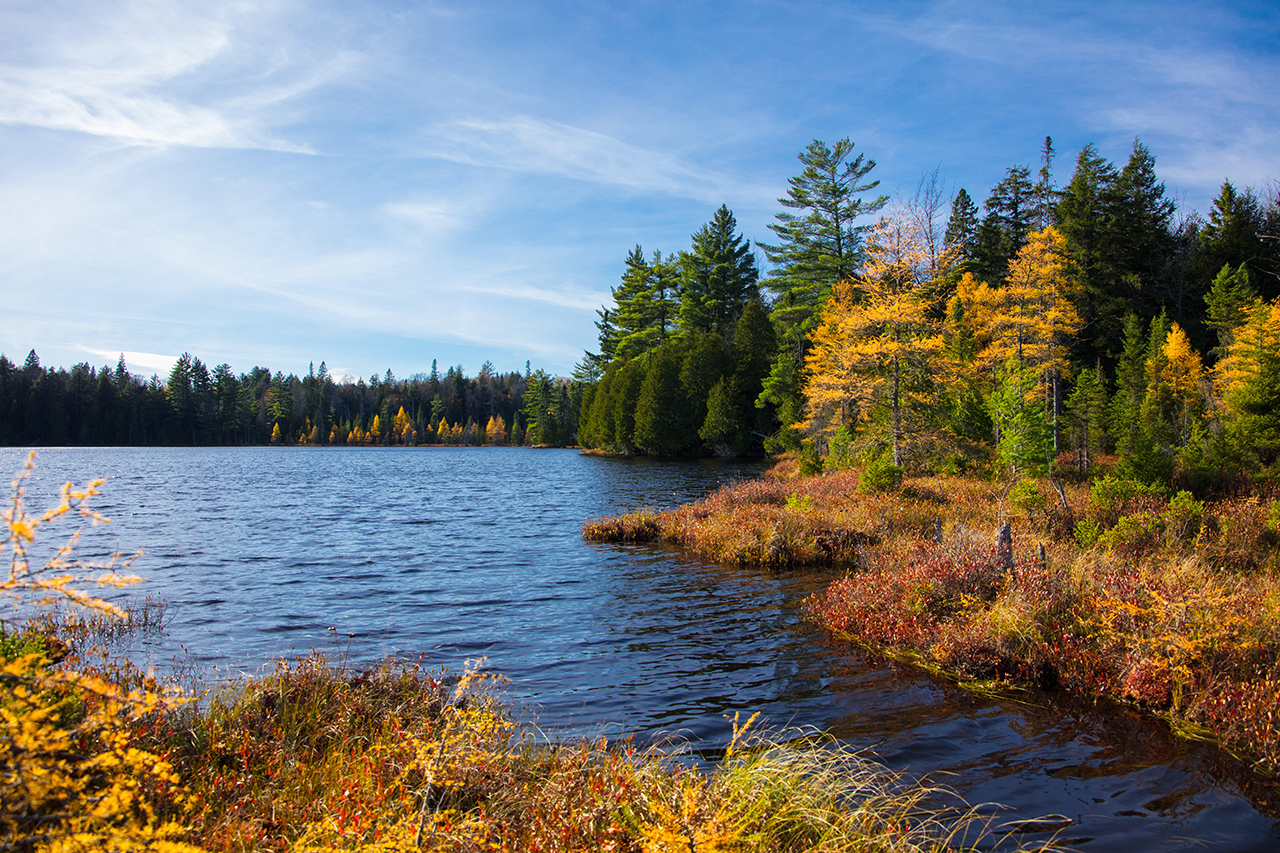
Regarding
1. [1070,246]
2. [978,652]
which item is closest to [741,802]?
[978,652]

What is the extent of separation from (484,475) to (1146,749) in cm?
4394

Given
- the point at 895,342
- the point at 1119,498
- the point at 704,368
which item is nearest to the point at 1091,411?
the point at 895,342

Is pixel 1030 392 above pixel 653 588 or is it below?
above

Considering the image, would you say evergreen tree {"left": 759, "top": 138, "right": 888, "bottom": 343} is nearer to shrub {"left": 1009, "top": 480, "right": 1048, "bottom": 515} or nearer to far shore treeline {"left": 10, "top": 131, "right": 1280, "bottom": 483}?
far shore treeline {"left": 10, "top": 131, "right": 1280, "bottom": 483}

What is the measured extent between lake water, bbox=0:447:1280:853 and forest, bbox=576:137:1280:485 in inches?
476

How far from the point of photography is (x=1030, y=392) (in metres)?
21.2

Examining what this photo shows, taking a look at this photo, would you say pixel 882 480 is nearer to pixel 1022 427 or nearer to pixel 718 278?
pixel 1022 427

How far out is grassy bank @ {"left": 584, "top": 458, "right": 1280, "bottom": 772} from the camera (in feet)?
22.8

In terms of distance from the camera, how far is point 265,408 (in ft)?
405

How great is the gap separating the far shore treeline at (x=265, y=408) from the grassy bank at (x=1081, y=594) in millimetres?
84638

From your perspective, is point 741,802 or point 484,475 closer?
point 741,802

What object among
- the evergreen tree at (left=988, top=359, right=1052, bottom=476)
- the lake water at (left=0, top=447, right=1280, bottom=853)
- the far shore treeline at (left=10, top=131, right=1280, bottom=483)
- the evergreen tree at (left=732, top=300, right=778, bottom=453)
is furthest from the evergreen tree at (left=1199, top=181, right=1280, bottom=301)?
the lake water at (left=0, top=447, right=1280, bottom=853)

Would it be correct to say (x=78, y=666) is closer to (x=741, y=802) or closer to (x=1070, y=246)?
(x=741, y=802)

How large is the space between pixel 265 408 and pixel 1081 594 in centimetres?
13810
